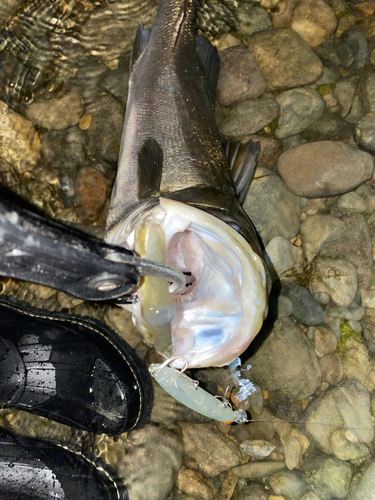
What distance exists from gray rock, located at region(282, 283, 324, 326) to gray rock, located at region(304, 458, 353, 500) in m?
1.28

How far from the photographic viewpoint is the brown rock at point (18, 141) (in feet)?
10.6

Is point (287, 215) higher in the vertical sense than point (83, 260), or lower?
lower

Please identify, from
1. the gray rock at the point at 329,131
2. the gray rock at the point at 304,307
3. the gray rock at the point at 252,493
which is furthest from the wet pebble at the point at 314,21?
the gray rock at the point at 252,493

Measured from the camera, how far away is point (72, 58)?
11.6ft

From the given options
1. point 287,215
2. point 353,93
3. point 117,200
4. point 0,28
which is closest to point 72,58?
point 0,28

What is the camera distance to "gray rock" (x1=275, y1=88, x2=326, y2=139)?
355 cm

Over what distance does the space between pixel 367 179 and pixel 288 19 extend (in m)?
1.88

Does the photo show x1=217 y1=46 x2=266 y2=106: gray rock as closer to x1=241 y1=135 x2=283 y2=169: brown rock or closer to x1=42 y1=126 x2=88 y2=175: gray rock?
x1=241 y1=135 x2=283 y2=169: brown rock

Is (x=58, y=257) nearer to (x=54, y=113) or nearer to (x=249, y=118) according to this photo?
(x=54, y=113)

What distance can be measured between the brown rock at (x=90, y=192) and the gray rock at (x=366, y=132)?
100.0 inches

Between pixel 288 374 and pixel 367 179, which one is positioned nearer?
pixel 288 374

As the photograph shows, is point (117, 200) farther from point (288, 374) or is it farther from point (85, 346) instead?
point (288, 374)

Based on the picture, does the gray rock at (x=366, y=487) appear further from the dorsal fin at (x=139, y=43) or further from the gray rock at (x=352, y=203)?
the dorsal fin at (x=139, y=43)

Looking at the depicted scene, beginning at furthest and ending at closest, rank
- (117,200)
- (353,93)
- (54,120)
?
(353,93) < (54,120) < (117,200)
